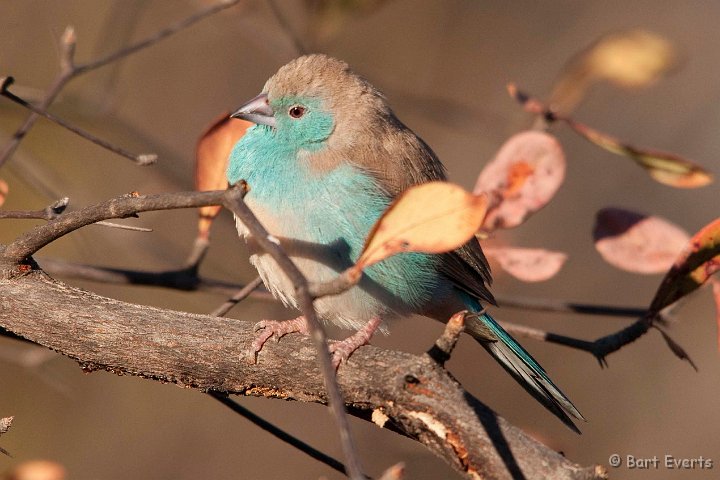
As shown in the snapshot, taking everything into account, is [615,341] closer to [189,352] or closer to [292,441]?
[292,441]

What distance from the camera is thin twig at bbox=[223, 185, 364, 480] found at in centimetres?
146

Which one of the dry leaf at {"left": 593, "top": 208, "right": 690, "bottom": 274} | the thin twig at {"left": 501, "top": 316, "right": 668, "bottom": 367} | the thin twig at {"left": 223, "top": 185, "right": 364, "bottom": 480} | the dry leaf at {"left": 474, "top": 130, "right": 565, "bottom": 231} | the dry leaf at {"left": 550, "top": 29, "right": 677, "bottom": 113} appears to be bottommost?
the thin twig at {"left": 223, "top": 185, "right": 364, "bottom": 480}

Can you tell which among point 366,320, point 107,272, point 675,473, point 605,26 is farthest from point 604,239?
point 605,26

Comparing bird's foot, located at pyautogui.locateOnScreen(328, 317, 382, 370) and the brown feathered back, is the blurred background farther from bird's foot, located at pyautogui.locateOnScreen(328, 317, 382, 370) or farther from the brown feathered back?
bird's foot, located at pyautogui.locateOnScreen(328, 317, 382, 370)

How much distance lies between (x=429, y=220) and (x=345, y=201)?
4.30 feet

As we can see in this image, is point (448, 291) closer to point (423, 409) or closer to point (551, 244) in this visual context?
point (423, 409)

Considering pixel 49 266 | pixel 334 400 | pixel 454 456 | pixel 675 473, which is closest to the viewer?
pixel 334 400

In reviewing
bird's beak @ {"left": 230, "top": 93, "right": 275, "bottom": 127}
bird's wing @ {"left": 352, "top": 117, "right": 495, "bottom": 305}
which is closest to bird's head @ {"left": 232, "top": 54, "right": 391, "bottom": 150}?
bird's beak @ {"left": 230, "top": 93, "right": 275, "bottom": 127}

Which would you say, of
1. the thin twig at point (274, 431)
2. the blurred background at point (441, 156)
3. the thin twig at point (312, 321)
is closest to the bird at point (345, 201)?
the thin twig at point (274, 431)

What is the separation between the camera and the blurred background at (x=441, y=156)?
215 inches

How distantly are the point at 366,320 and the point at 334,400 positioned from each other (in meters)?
1.89

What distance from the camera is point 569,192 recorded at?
270 inches

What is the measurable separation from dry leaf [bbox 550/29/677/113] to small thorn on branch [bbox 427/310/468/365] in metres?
1.74

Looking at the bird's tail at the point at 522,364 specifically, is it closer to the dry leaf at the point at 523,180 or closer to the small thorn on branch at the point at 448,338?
the dry leaf at the point at 523,180
